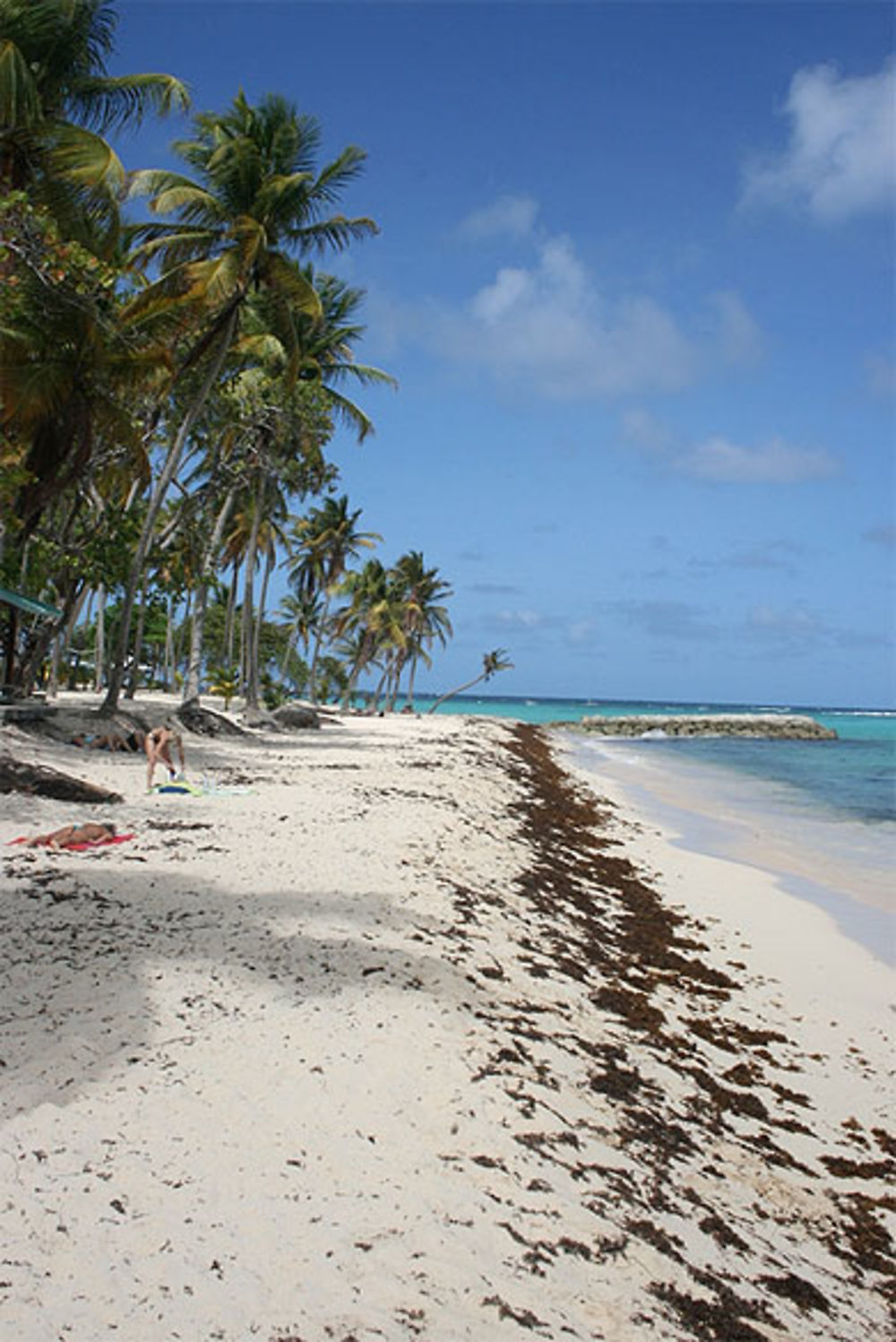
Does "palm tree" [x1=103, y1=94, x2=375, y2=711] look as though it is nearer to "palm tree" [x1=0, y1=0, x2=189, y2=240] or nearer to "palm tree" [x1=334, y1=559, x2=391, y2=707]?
"palm tree" [x1=0, y1=0, x2=189, y2=240]

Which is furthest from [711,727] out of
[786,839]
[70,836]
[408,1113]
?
[408,1113]

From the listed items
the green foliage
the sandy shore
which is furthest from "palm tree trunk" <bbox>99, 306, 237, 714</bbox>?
the green foliage

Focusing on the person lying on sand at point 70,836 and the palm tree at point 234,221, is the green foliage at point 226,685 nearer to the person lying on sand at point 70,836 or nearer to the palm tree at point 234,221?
the palm tree at point 234,221

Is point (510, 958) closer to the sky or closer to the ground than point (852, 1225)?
closer to the sky

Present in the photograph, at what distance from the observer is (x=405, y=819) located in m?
10.4

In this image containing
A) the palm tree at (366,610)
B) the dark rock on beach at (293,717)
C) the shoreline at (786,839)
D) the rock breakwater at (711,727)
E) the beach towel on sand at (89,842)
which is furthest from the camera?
the rock breakwater at (711,727)

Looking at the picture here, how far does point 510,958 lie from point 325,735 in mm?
→ 21786

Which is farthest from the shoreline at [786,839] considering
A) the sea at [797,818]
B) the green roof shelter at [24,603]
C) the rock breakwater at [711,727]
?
the rock breakwater at [711,727]

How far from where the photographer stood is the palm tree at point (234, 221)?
17062mm

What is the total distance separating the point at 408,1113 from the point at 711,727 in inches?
3250

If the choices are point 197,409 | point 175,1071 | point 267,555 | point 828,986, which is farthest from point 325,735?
point 175,1071

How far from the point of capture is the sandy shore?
252 cm

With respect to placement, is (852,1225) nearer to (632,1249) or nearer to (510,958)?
(632,1249)

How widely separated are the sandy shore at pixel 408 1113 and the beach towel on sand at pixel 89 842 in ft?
0.52
